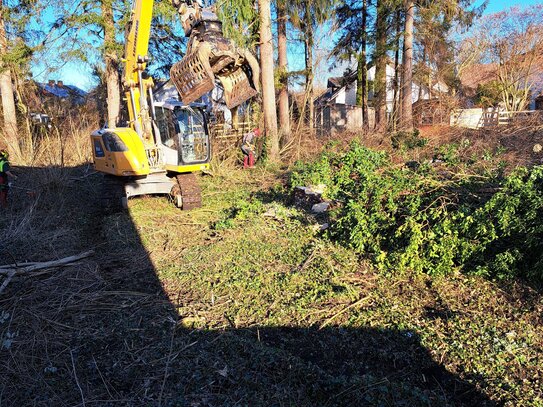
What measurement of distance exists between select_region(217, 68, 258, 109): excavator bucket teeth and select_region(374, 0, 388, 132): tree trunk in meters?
10.4

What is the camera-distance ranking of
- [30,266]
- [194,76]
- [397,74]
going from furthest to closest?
[397,74] < [194,76] < [30,266]

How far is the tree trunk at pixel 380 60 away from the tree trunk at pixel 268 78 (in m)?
4.71

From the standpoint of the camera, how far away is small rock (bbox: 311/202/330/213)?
7008 millimetres

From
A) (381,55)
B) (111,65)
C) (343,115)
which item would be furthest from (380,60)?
(111,65)

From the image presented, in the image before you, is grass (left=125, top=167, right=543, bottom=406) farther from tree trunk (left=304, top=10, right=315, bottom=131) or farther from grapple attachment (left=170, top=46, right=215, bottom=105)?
tree trunk (left=304, top=10, right=315, bottom=131)

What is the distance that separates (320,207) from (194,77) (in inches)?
121

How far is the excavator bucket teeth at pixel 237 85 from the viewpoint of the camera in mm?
6730

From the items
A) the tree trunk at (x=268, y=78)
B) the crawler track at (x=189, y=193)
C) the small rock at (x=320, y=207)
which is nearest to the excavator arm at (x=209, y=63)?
the small rock at (x=320, y=207)

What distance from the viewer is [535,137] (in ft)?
43.0

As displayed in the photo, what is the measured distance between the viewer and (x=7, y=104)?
15406 mm

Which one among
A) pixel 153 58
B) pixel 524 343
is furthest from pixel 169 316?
pixel 153 58

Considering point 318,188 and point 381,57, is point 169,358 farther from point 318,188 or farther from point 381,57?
point 381,57

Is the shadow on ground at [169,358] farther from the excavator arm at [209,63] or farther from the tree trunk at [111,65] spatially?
the tree trunk at [111,65]

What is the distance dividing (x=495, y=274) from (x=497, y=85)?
3076cm
